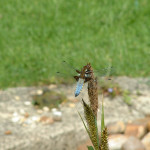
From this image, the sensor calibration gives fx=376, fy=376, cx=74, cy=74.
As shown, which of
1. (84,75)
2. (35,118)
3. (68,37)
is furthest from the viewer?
(68,37)

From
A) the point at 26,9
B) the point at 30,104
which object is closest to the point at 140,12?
the point at 26,9

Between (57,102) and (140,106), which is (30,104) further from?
(140,106)

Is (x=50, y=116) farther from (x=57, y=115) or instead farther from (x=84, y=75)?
(x=84, y=75)

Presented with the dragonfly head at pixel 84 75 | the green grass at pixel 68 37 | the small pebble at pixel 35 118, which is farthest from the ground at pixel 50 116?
the dragonfly head at pixel 84 75

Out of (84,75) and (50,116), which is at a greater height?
(50,116)

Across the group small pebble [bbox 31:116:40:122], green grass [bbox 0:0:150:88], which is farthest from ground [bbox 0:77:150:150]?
green grass [bbox 0:0:150:88]

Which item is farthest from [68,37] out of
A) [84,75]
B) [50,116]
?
[84,75]

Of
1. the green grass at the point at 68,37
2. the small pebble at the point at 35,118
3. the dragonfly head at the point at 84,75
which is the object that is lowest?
the dragonfly head at the point at 84,75

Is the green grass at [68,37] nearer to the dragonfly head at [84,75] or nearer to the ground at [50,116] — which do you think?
the ground at [50,116]

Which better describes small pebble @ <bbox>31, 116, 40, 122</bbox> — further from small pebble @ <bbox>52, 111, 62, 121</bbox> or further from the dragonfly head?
the dragonfly head
